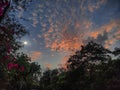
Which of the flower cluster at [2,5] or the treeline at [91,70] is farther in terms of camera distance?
the treeline at [91,70]

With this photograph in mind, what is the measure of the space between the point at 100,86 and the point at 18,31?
77.9ft

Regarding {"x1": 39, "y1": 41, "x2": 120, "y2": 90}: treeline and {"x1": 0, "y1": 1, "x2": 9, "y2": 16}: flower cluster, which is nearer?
{"x1": 0, "y1": 1, "x2": 9, "y2": 16}: flower cluster

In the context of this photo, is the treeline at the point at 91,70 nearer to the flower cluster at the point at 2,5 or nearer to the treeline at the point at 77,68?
the treeline at the point at 77,68

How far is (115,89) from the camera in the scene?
111ft

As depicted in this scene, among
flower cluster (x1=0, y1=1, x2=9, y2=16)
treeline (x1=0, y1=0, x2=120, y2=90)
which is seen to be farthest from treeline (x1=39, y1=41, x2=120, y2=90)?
flower cluster (x1=0, y1=1, x2=9, y2=16)

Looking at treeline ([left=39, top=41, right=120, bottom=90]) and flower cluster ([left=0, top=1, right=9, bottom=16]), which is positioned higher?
treeline ([left=39, top=41, right=120, bottom=90])

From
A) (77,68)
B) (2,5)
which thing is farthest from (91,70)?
(2,5)

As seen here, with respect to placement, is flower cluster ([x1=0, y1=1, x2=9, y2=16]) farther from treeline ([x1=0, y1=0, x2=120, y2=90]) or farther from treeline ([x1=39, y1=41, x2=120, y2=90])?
treeline ([x1=39, y1=41, x2=120, y2=90])

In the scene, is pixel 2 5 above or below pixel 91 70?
below

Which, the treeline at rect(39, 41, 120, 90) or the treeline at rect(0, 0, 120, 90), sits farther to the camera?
the treeline at rect(39, 41, 120, 90)

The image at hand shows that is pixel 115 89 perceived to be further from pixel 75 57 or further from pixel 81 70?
pixel 75 57

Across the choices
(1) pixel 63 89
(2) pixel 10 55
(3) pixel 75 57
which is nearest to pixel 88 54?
(3) pixel 75 57

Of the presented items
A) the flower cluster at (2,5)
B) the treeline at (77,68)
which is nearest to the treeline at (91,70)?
the treeline at (77,68)

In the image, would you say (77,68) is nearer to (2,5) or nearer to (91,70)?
(91,70)
